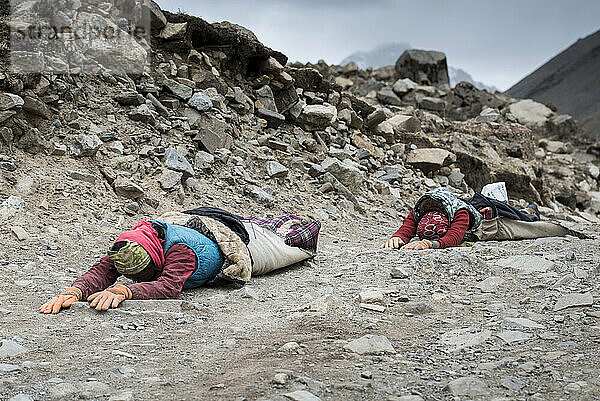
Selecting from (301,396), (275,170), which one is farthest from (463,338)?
(275,170)

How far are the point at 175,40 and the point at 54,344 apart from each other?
6.32 metres

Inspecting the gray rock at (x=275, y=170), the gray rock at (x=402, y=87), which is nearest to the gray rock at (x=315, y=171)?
the gray rock at (x=275, y=170)

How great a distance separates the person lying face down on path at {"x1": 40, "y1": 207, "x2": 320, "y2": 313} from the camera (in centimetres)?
333

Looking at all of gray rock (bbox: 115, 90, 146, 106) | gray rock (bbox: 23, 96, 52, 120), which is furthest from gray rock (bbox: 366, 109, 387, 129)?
gray rock (bbox: 23, 96, 52, 120)

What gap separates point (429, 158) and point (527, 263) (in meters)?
5.81

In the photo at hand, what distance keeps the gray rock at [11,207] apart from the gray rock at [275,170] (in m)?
3.37

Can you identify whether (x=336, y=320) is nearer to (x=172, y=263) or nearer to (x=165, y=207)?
(x=172, y=263)

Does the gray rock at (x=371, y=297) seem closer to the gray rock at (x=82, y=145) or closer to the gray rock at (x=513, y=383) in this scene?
the gray rock at (x=513, y=383)

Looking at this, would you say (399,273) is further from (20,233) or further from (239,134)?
(239,134)

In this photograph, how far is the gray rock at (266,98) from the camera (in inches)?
345

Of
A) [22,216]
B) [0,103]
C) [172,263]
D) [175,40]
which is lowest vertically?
[172,263]

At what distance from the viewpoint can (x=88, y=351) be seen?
253cm

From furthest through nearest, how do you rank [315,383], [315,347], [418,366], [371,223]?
[371,223], [315,347], [418,366], [315,383]

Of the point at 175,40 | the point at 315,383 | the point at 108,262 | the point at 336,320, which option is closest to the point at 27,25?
the point at 175,40
